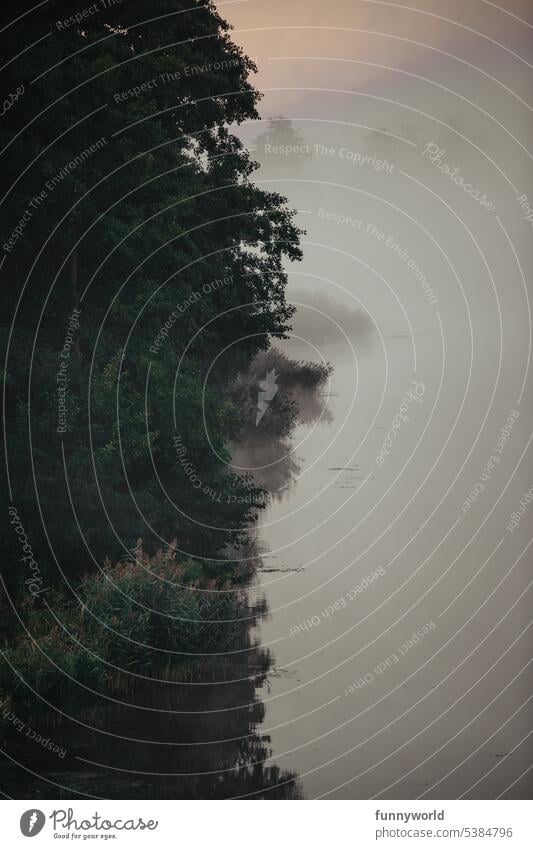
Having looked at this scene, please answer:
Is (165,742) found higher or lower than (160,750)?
higher

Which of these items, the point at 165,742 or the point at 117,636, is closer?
the point at 165,742

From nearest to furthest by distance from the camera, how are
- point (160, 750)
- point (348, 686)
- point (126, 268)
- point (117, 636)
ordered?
point (160, 750) → point (117, 636) → point (348, 686) → point (126, 268)

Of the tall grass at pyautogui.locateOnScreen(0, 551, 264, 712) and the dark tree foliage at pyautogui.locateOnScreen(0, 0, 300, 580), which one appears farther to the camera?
the dark tree foliage at pyautogui.locateOnScreen(0, 0, 300, 580)

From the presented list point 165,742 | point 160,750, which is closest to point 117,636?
point 165,742

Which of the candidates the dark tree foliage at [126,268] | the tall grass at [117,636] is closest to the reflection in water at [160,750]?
the tall grass at [117,636]

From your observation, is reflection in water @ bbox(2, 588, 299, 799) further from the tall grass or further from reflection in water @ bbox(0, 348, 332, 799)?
the tall grass

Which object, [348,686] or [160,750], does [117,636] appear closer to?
[160,750]

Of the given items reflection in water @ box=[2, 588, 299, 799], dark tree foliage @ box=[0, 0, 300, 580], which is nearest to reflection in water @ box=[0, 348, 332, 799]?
reflection in water @ box=[2, 588, 299, 799]

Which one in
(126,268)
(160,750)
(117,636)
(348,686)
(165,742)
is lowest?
(160,750)
